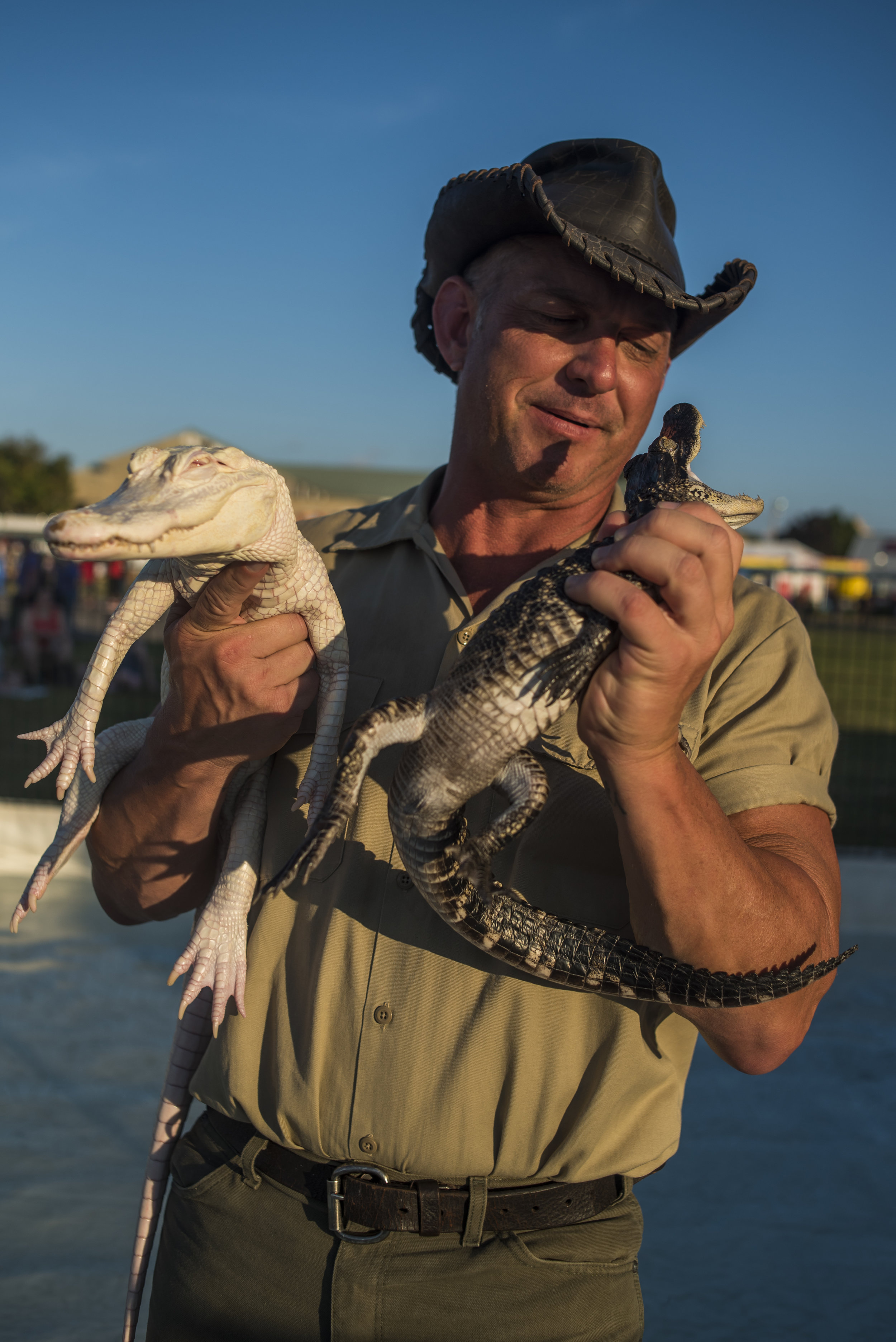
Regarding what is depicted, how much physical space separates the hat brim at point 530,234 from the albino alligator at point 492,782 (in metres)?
0.73

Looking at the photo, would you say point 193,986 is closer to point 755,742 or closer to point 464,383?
point 755,742

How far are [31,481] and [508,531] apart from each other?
187 feet

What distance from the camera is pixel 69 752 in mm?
2012

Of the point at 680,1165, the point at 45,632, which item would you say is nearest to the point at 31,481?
the point at 45,632

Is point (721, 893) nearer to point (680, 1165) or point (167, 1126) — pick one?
point (167, 1126)

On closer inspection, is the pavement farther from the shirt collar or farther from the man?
the shirt collar

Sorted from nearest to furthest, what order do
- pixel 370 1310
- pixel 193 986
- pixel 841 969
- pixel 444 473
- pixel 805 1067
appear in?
pixel 370 1310 < pixel 193 986 < pixel 444 473 < pixel 805 1067 < pixel 841 969

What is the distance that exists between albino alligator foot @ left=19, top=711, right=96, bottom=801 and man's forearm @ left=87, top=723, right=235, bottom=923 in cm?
17

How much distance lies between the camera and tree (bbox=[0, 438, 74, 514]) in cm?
5244

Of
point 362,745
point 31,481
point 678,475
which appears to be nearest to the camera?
point 362,745

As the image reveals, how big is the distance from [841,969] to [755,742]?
509 centimetres

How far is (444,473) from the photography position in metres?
2.64

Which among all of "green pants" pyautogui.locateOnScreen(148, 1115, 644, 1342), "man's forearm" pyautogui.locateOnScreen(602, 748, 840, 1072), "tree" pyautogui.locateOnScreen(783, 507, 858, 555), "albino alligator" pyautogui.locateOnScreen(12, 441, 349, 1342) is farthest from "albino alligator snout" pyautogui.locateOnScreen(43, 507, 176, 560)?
"tree" pyautogui.locateOnScreen(783, 507, 858, 555)

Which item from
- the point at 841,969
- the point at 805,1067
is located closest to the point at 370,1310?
the point at 805,1067
